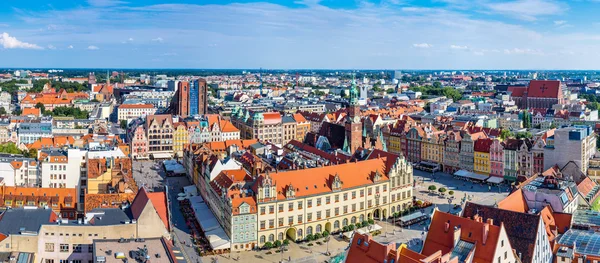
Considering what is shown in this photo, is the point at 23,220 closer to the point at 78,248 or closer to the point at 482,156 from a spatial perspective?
the point at 78,248

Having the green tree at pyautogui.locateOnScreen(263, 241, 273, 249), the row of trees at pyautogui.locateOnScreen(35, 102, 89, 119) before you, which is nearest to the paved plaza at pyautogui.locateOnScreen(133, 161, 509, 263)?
the green tree at pyautogui.locateOnScreen(263, 241, 273, 249)

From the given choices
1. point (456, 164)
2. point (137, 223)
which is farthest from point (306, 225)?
point (456, 164)

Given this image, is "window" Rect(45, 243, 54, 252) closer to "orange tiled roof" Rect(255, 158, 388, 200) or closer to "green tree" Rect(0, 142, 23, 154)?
"orange tiled roof" Rect(255, 158, 388, 200)

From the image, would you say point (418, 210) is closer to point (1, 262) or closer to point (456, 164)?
point (456, 164)

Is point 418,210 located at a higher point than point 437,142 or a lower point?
lower

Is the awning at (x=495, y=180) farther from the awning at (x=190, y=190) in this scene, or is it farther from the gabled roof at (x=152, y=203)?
the gabled roof at (x=152, y=203)

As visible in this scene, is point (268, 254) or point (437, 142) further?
point (437, 142)

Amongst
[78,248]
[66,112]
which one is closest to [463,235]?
[78,248]
